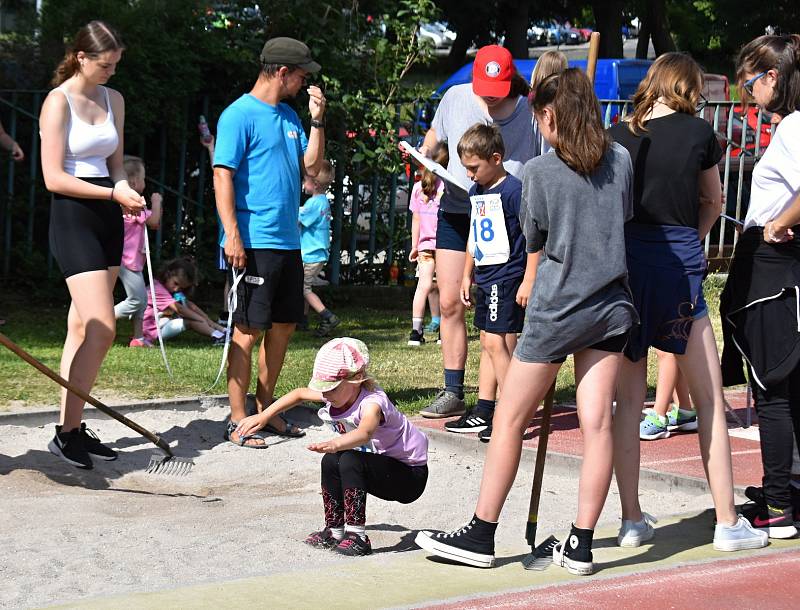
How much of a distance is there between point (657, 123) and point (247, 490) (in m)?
2.82

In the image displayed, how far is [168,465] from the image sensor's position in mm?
6699

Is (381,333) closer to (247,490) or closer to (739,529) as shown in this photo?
(247,490)

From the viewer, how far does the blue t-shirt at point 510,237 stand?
22.3ft

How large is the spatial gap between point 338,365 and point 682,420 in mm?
3033

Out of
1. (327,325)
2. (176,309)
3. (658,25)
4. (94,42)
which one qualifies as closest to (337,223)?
(327,325)

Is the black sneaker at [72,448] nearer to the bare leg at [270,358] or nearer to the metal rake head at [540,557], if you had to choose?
the bare leg at [270,358]

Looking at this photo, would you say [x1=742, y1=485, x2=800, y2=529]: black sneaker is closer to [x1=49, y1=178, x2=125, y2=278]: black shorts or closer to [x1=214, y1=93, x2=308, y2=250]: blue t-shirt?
[x1=214, y1=93, x2=308, y2=250]: blue t-shirt

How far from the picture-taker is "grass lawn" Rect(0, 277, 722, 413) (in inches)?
322

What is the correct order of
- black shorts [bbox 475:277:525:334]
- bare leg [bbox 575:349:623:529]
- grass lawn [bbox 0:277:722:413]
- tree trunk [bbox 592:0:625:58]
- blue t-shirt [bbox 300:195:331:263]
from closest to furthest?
bare leg [bbox 575:349:623:529]
black shorts [bbox 475:277:525:334]
grass lawn [bbox 0:277:722:413]
blue t-shirt [bbox 300:195:331:263]
tree trunk [bbox 592:0:625:58]

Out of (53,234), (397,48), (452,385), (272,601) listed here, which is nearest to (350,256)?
(397,48)

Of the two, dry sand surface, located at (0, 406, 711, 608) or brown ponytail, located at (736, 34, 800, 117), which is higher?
brown ponytail, located at (736, 34, 800, 117)

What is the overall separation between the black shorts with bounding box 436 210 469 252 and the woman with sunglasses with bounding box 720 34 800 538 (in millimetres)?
2372

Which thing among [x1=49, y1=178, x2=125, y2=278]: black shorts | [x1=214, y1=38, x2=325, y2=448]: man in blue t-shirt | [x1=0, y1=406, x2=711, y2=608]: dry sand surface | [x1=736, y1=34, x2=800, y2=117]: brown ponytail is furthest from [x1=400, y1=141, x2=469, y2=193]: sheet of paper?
[x1=736, y1=34, x2=800, y2=117]: brown ponytail

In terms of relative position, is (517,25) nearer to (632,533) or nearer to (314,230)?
(314,230)
